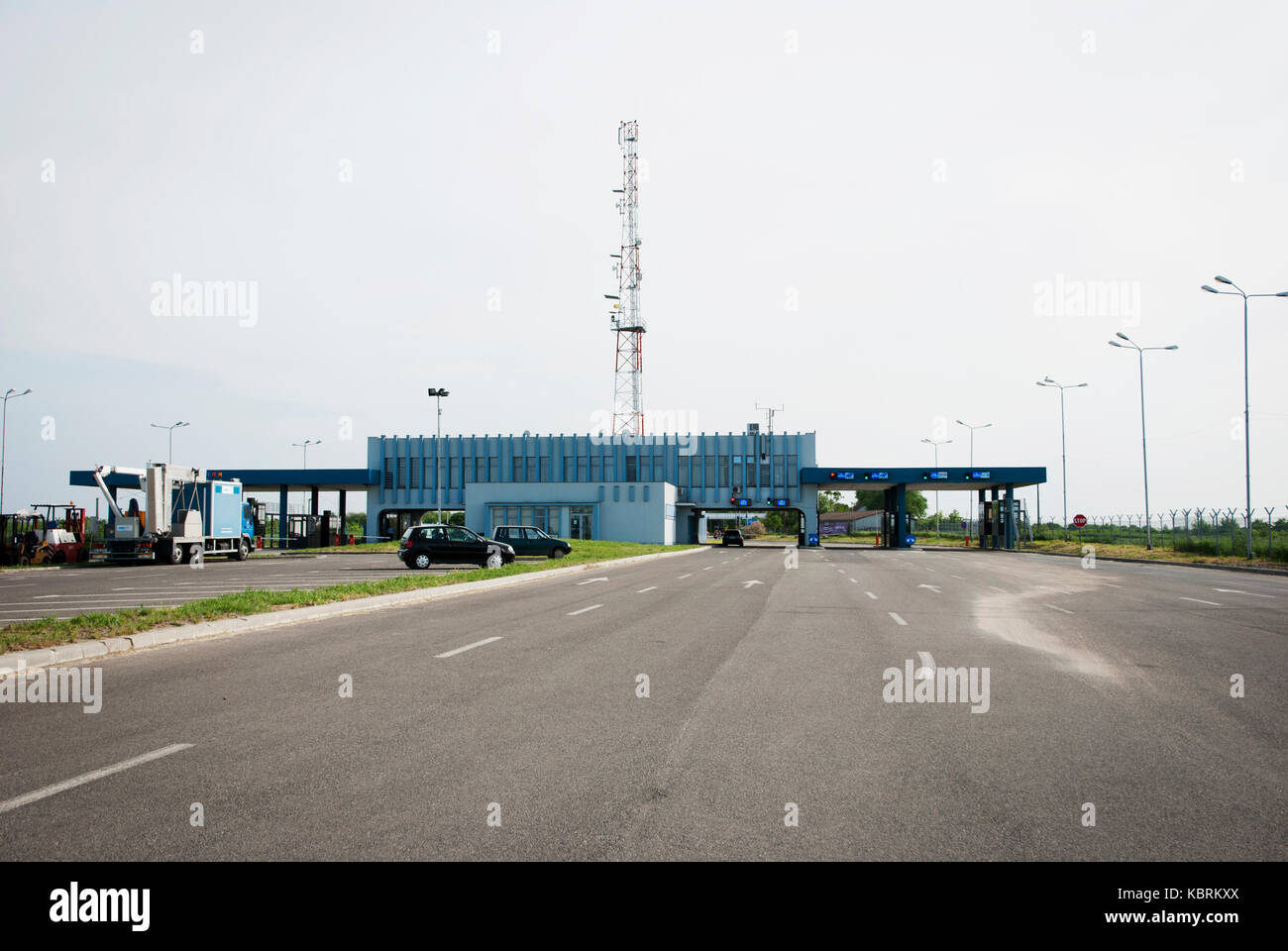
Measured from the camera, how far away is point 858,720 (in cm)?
Result: 801

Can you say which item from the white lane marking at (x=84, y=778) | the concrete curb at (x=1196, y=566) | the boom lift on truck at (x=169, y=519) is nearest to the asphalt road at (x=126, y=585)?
the boom lift on truck at (x=169, y=519)

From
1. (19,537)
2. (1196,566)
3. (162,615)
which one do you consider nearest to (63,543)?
(19,537)

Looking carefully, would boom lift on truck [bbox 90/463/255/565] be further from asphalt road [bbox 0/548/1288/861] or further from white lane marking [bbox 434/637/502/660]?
white lane marking [bbox 434/637/502/660]

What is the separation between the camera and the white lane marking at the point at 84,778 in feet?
18.3

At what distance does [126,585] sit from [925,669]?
23017mm

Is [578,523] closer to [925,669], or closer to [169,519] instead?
[169,519]

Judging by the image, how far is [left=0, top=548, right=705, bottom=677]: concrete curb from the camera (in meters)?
10.7

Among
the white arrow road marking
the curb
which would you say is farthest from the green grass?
the curb

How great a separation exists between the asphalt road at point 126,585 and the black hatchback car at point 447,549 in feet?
2.78

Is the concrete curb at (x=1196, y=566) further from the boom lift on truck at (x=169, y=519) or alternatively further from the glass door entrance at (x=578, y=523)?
the boom lift on truck at (x=169, y=519)

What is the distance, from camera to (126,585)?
2556 centimetres
